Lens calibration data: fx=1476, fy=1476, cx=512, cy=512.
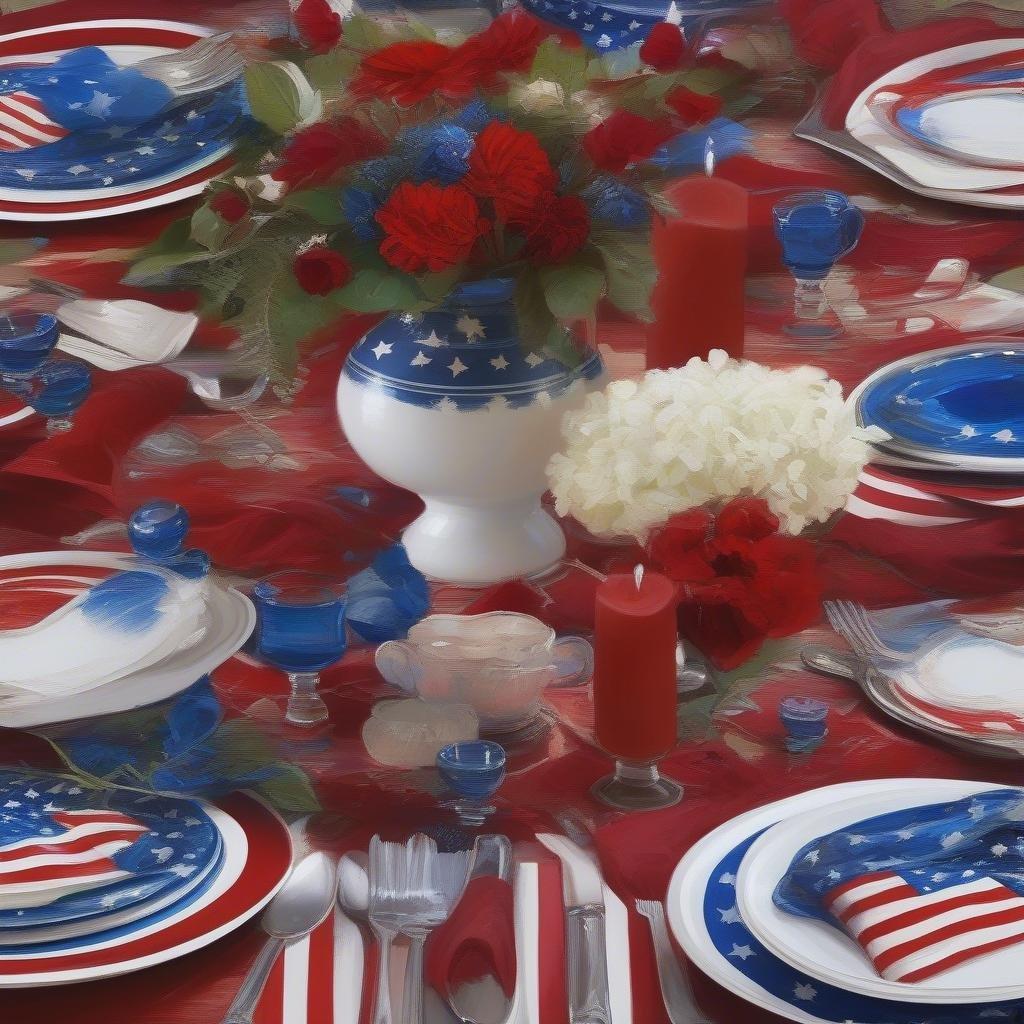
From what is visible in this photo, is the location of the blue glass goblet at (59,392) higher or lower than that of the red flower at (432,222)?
lower

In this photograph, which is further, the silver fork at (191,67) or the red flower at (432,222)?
the silver fork at (191,67)

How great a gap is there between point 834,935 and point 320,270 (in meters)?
0.42

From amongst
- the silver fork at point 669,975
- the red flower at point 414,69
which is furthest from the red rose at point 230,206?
the silver fork at point 669,975

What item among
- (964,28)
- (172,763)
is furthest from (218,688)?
(964,28)

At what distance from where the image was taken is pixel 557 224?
2.55ft

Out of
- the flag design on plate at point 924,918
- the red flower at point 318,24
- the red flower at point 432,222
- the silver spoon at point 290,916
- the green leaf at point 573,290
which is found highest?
the red flower at point 318,24

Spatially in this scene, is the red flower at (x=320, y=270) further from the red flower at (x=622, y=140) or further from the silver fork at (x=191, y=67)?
the silver fork at (x=191, y=67)

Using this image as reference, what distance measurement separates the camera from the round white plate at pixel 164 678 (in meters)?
0.76

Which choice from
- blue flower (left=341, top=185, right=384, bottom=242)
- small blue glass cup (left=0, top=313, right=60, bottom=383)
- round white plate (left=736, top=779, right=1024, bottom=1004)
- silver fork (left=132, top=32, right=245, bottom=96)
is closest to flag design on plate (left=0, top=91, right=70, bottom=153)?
silver fork (left=132, top=32, right=245, bottom=96)

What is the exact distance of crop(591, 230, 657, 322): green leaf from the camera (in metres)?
0.79

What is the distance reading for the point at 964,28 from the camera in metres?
1.29

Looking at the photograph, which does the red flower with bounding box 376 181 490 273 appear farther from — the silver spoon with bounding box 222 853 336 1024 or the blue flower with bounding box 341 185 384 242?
the silver spoon with bounding box 222 853 336 1024

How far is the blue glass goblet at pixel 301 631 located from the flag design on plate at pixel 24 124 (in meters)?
0.62

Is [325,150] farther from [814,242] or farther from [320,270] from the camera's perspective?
[814,242]
